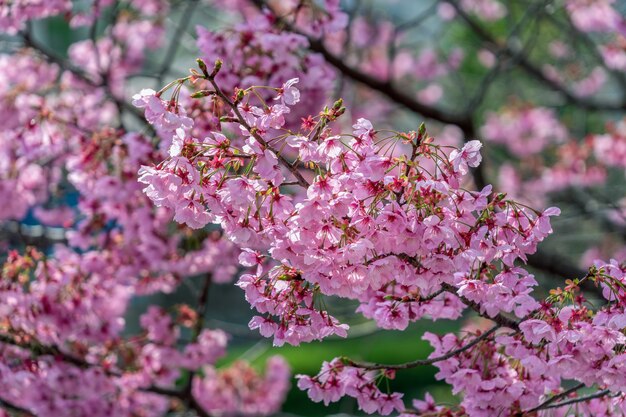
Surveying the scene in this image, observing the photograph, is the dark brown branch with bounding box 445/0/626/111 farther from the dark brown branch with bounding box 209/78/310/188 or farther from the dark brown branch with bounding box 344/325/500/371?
the dark brown branch with bounding box 209/78/310/188

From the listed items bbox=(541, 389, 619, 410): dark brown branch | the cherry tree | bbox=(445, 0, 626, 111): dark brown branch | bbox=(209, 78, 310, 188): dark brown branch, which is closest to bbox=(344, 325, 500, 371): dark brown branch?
the cherry tree

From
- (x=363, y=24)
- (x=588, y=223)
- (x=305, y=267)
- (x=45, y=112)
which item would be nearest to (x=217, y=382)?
(x=45, y=112)

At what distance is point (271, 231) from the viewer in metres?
1.75

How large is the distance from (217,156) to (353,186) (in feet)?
0.94

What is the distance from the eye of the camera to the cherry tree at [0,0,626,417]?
174 cm

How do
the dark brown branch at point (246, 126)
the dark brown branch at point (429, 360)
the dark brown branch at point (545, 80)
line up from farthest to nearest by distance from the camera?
the dark brown branch at point (545, 80) → the dark brown branch at point (429, 360) → the dark brown branch at point (246, 126)

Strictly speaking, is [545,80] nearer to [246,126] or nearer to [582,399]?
[582,399]

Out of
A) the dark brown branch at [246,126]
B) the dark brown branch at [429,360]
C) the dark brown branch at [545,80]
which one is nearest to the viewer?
the dark brown branch at [246,126]

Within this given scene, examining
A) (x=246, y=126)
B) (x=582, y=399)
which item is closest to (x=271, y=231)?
(x=246, y=126)

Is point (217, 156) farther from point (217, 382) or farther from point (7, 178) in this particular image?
point (217, 382)

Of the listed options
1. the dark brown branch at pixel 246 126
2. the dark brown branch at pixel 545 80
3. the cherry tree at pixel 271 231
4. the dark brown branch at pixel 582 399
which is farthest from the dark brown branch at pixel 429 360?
the dark brown branch at pixel 545 80

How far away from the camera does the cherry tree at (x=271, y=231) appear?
1.74 m

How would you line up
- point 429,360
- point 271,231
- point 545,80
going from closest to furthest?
1. point 271,231
2. point 429,360
3. point 545,80

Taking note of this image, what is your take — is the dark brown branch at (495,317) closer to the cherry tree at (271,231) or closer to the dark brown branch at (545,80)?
the cherry tree at (271,231)
